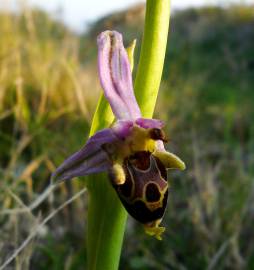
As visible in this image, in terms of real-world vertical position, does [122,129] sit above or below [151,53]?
below

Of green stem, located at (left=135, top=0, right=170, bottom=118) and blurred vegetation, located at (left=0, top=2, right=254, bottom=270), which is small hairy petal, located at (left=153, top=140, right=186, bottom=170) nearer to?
green stem, located at (left=135, top=0, right=170, bottom=118)

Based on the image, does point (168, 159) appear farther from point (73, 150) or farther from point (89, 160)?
point (73, 150)

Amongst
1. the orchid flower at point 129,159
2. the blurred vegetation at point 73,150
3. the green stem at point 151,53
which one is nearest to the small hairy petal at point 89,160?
the orchid flower at point 129,159

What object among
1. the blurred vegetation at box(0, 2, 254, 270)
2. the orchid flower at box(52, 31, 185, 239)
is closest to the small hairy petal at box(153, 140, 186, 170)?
the orchid flower at box(52, 31, 185, 239)

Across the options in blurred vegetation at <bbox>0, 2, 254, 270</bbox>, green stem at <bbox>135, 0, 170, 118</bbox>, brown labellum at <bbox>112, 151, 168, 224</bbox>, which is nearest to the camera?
brown labellum at <bbox>112, 151, 168, 224</bbox>

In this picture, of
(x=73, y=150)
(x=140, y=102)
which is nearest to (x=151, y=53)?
(x=140, y=102)

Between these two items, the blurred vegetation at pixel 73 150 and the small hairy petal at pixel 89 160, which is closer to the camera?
the small hairy petal at pixel 89 160

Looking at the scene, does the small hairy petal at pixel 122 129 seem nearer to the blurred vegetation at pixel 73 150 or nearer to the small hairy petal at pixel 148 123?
the small hairy petal at pixel 148 123
